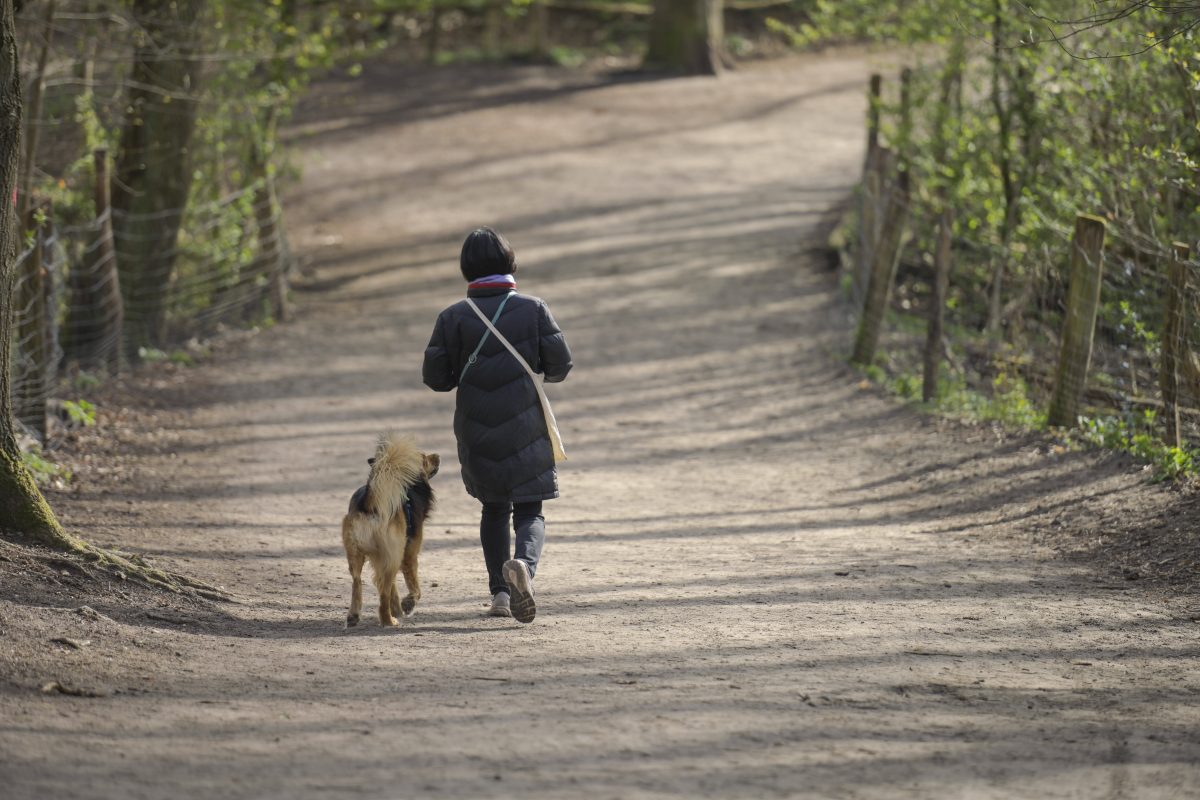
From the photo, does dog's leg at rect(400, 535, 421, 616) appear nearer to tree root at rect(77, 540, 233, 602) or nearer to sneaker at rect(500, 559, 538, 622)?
sneaker at rect(500, 559, 538, 622)

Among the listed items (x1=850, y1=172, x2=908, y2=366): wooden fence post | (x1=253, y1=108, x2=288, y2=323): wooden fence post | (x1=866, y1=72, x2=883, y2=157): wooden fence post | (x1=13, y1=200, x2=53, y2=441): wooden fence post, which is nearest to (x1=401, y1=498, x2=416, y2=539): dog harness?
(x1=13, y1=200, x2=53, y2=441): wooden fence post

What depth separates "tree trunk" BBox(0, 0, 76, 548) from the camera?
6.52m

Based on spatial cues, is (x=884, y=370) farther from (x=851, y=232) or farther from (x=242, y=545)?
(x=242, y=545)

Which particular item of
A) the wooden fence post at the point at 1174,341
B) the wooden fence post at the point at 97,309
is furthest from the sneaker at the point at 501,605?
the wooden fence post at the point at 97,309

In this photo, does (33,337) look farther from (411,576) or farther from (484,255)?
(484,255)

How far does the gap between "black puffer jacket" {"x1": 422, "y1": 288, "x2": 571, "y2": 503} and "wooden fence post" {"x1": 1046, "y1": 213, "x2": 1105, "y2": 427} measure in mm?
4841

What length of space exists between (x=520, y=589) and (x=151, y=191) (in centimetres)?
973

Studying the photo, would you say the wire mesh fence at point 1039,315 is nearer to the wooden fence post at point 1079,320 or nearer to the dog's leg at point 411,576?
the wooden fence post at point 1079,320

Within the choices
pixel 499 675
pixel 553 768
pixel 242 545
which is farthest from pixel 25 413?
pixel 553 768

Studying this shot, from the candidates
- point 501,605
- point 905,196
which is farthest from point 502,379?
point 905,196

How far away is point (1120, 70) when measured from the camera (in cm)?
1220

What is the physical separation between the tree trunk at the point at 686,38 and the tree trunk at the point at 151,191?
16226 mm

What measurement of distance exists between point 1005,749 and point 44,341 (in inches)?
335

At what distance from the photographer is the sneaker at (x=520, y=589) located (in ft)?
20.7
